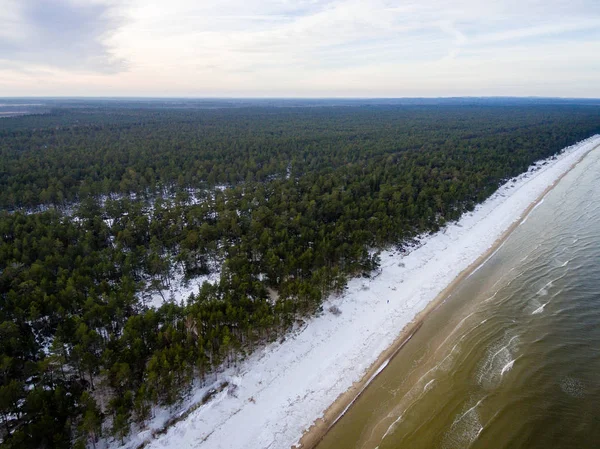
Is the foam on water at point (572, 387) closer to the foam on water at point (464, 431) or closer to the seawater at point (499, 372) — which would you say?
the seawater at point (499, 372)

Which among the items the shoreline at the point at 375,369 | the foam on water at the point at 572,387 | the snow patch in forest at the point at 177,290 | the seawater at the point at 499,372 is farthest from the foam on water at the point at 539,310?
the snow patch in forest at the point at 177,290

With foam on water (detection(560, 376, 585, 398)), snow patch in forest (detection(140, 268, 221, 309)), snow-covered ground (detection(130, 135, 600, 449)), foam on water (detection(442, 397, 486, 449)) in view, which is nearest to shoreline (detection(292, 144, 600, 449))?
snow-covered ground (detection(130, 135, 600, 449))

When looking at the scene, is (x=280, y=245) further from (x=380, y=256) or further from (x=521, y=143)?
(x=521, y=143)

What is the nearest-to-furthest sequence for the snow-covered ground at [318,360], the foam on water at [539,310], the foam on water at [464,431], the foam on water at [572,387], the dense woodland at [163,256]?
the foam on water at [464,431], the snow-covered ground at [318,360], the dense woodland at [163,256], the foam on water at [572,387], the foam on water at [539,310]

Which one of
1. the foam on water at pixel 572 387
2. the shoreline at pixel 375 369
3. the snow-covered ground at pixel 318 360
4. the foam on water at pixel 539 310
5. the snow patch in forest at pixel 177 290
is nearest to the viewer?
the snow-covered ground at pixel 318 360

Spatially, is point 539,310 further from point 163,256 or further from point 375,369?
point 163,256

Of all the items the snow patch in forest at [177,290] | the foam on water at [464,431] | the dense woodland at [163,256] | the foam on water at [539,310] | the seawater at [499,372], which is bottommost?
the foam on water at [464,431]

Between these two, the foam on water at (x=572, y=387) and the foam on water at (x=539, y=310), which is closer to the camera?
the foam on water at (x=572, y=387)
